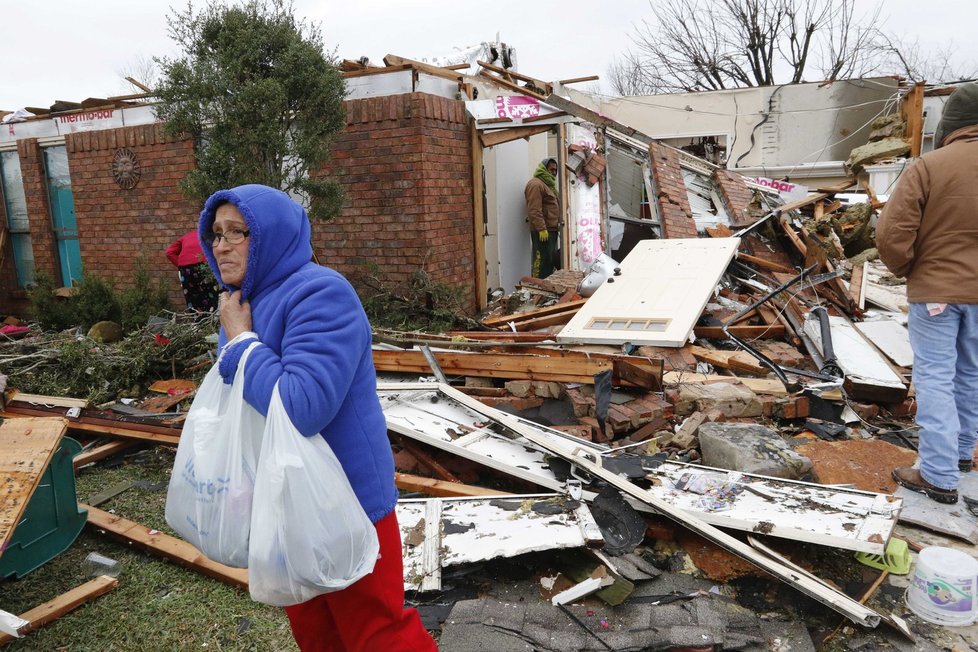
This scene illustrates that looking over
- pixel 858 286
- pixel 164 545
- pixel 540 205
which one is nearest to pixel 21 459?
pixel 164 545

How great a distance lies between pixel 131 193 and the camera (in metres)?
9.38

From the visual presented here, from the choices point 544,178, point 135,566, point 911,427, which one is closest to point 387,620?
point 135,566

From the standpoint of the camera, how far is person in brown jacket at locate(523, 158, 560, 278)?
9.86 meters

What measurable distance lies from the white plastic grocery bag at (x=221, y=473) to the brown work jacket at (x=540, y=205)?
27.2 feet

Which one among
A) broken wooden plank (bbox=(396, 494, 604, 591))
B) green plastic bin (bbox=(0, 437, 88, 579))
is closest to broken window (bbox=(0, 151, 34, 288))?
green plastic bin (bbox=(0, 437, 88, 579))

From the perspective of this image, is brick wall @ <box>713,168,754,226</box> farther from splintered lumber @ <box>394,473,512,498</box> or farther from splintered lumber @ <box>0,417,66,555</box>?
splintered lumber @ <box>0,417,66,555</box>

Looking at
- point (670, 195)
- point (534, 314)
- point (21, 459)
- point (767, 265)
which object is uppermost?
point (670, 195)

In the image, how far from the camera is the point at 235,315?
191cm

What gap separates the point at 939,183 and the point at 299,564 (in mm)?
3743

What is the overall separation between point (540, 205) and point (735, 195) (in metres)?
3.52

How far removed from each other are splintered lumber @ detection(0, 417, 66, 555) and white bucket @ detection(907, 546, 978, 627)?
3.82m

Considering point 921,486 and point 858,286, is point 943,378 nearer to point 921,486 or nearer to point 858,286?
point 921,486

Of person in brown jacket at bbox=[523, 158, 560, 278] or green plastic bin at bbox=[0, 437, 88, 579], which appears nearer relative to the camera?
green plastic bin at bbox=[0, 437, 88, 579]

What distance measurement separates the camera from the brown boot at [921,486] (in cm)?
370
